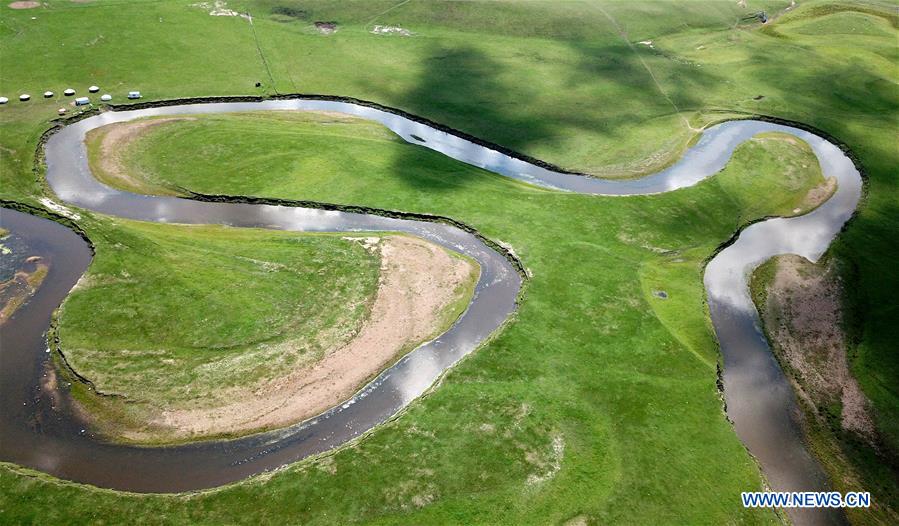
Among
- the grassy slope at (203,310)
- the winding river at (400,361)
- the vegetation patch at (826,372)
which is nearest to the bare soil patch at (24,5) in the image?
the winding river at (400,361)

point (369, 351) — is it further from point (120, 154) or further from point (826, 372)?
point (120, 154)

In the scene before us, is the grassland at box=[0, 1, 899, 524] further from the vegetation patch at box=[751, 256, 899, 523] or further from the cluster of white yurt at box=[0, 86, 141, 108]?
the cluster of white yurt at box=[0, 86, 141, 108]

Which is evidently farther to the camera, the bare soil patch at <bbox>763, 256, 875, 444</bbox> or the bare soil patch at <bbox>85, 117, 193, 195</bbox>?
the bare soil patch at <bbox>85, 117, 193, 195</bbox>

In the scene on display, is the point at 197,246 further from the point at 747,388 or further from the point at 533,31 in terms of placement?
the point at 533,31

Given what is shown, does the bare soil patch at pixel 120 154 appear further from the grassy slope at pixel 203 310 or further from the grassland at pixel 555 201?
the grassy slope at pixel 203 310

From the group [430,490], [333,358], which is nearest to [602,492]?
[430,490]

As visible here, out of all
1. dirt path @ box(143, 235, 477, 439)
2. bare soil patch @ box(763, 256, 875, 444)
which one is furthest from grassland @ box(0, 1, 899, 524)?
dirt path @ box(143, 235, 477, 439)
